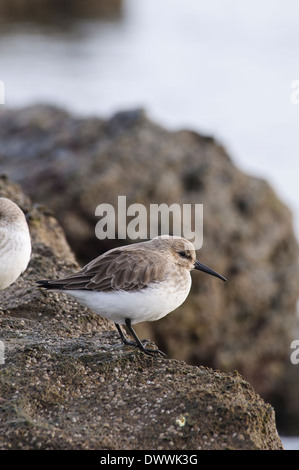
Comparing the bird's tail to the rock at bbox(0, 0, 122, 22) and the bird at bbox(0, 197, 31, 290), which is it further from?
the rock at bbox(0, 0, 122, 22)

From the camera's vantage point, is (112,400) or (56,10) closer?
(112,400)

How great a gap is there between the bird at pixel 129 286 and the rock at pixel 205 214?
451cm

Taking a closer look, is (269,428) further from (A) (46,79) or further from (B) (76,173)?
(A) (46,79)

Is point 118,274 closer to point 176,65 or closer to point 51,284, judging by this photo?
point 51,284

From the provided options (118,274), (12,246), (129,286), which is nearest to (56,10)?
(12,246)

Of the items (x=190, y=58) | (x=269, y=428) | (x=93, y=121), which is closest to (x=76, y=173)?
(x=93, y=121)

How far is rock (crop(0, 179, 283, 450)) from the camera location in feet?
17.0

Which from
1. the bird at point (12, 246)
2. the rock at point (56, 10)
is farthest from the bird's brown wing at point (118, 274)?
the rock at point (56, 10)

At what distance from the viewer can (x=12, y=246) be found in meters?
6.97

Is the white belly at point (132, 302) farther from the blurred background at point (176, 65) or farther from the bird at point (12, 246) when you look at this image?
the blurred background at point (176, 65)

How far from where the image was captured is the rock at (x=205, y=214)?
1167cm

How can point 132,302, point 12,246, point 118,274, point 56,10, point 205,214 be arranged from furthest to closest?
point 56,10
point 205,214
point 12,246
point 118,274
point 132,302

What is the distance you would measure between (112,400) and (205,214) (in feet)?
21.5
